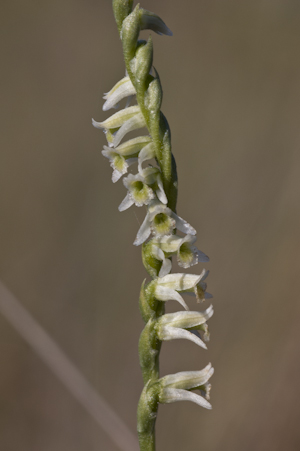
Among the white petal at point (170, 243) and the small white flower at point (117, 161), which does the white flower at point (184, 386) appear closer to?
the white petal at point (170, 243)

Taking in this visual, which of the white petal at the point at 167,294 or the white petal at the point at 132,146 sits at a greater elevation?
the white petal at the point at 132,146

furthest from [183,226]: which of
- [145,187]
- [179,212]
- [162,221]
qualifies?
[179,212]

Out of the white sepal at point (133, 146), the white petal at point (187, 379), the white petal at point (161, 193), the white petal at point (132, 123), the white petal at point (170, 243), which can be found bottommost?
the white petal at point (187, 379)

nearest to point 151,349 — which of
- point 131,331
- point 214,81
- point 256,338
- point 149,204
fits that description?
point 149,204

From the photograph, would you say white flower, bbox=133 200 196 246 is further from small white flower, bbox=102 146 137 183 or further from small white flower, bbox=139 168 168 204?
small white flower, bbox=102 146 137 183

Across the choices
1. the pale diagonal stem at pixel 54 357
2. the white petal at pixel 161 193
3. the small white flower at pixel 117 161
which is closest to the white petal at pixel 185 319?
the white petal at pixel 161 193

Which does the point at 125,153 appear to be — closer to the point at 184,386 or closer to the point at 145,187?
the point at 145,187

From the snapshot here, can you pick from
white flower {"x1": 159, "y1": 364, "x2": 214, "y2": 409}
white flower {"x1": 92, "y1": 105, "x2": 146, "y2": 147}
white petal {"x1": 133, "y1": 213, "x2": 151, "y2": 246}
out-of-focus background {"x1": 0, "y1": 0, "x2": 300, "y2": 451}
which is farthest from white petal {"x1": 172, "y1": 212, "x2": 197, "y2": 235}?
out-of-focus background {"x1": 0, "y1": 0, "x2": 300, "y2": 451}
